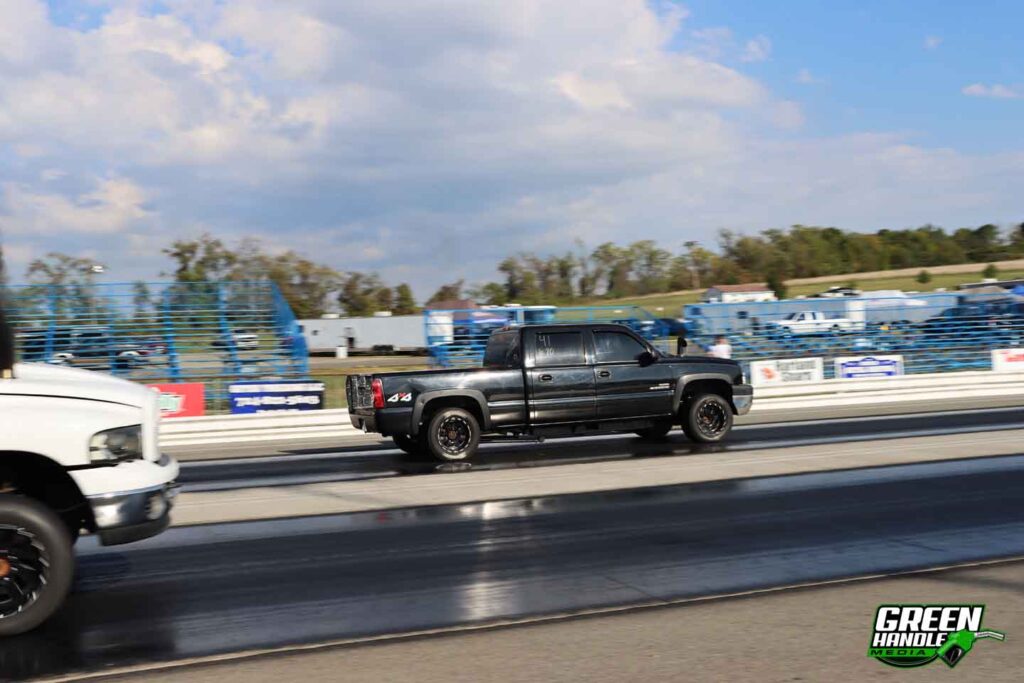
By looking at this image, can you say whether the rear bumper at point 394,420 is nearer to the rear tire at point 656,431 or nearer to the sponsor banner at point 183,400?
the rear tire at point 656,431

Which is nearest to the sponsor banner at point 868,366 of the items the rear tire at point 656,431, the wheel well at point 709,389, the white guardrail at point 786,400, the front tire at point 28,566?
the white guardrail at point 786,400

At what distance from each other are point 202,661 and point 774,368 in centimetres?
2453

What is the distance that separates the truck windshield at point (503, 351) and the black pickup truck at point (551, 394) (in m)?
0.02

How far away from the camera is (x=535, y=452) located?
15.0m

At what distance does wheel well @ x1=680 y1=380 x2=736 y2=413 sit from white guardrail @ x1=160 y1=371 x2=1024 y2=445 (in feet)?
27.0

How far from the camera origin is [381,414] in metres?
13.7

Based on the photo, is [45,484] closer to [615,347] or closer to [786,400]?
[615,347]

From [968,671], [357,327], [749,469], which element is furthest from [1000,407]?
[357,327]

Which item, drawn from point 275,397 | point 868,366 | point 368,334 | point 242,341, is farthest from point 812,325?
point 368,334

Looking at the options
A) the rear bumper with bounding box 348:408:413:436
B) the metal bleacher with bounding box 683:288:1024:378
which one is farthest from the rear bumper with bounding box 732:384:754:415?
the metal bleacher with bounding box 683:288:1024:378

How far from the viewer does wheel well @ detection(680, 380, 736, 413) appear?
15.4 meters

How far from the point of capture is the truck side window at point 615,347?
583 inches

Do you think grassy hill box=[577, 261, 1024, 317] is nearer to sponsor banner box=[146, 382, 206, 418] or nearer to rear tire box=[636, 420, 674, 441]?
sponsor banner box=[146, 382, 206, 418]

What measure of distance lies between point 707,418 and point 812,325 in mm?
19456
